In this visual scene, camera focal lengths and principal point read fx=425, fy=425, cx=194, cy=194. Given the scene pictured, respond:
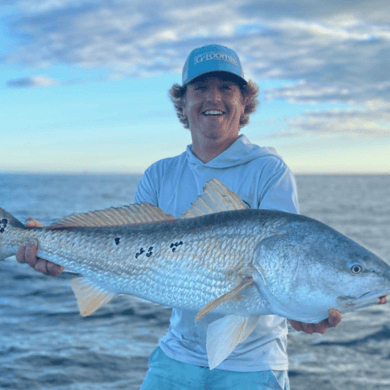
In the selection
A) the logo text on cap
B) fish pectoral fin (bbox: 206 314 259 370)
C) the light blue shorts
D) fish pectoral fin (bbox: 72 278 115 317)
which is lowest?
the light blue shorts

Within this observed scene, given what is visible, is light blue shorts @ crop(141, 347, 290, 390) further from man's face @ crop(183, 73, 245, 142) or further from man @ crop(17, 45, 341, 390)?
man's face @ crop(183, 73, 245, 142)

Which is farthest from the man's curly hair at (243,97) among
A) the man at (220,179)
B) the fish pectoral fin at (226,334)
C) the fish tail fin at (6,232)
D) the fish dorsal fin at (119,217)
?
the fish pectoral fin at (226,334)

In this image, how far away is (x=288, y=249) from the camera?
9.35 ft

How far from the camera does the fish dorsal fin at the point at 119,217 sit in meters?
3.43

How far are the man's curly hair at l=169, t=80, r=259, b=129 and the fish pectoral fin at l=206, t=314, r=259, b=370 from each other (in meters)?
2.56

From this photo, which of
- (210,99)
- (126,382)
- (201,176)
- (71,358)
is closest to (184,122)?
(210,99)

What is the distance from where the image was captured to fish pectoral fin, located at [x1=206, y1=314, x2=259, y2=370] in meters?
2.93

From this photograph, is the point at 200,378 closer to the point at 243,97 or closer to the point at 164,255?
the point at 164,255

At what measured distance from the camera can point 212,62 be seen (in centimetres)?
414

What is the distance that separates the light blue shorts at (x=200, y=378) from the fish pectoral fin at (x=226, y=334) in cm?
57

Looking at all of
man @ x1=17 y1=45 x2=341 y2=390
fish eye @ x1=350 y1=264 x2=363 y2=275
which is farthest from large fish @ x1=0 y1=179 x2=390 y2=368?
man @ x1=17 y1=45 x2=341 y2=390

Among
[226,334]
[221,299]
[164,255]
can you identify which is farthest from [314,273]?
[164,255]

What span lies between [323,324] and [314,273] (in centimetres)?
39

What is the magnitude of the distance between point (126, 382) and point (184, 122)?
4105 millimetres
